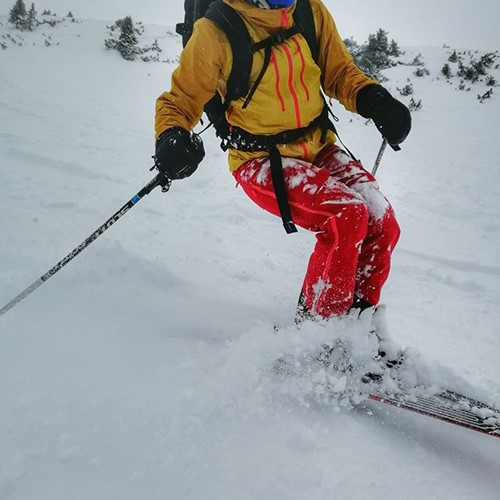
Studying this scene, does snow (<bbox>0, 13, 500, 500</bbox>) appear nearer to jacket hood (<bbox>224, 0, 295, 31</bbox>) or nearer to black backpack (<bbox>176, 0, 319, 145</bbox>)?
black backpack (<bbox>176, 0, 319, 145</bbox>)

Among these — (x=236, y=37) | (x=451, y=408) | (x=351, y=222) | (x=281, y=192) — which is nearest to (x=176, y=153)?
(x=281, y=192)

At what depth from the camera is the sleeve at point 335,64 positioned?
2584 millimetres

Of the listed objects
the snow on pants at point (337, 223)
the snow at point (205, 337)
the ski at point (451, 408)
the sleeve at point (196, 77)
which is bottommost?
the snow at point (205, 337)

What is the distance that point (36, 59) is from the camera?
36.1 ft

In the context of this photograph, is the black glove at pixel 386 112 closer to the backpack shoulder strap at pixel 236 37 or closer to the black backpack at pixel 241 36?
the black backpack at pixel 241 36

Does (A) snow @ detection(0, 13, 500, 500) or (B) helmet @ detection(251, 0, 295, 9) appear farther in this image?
(B) helmet @ detection(251, 0, 295, 9)

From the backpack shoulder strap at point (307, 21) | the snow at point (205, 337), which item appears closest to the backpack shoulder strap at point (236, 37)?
the backpack shoulder strap at point (307, 21)

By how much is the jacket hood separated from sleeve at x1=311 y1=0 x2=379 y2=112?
0.43m

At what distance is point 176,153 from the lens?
215 cm

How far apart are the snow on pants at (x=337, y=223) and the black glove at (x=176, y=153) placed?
0.44 metres

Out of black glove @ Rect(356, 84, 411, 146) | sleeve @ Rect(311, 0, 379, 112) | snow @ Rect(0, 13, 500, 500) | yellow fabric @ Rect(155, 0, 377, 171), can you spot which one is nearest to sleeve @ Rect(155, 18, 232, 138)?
yellow fabric @ Rect(155, 0, 377, 171)

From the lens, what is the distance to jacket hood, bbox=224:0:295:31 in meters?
2.19

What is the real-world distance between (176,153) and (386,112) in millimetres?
1359

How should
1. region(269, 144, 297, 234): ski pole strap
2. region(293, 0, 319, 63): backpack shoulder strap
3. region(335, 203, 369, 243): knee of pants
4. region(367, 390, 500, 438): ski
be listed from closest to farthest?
region(367, 390, 500, 438): ski < region(335, 203, 369, 243): knee of pants < region(269, 144, 297, 234): ski pole strap < region(293, 0, 319, 63): backpack shoulder strap
